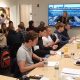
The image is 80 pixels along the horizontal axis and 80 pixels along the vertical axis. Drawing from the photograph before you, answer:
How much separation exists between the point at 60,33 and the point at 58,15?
10.6 ft

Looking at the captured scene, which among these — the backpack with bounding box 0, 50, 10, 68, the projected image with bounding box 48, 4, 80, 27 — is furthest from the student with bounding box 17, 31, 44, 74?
the projected image with bounding box 48, 4, 80, 27

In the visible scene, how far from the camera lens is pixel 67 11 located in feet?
33.7

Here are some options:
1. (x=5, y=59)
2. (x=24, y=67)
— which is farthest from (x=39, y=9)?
(x=24, y=67)

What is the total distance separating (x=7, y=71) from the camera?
6133 millimetres

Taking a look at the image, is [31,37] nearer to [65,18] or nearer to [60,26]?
[60,26]

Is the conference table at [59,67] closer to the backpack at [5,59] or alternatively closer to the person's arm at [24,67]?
the person's arm at [24,67]

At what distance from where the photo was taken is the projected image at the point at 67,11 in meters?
10.1

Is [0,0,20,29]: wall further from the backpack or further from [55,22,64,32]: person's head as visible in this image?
the backpack

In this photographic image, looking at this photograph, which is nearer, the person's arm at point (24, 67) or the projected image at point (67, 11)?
the person's arm at point (24, 67)

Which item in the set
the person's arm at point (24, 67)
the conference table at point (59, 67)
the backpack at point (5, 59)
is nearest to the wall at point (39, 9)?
the backpack at point (5, 59)

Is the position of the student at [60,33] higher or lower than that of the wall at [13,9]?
lower

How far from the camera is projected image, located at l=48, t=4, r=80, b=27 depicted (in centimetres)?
1012

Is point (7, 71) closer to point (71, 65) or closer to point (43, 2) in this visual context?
point (71, 65)

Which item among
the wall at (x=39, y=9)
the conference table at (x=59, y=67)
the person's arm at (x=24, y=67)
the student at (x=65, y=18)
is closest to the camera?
the conference table at (x=59, y=67)
